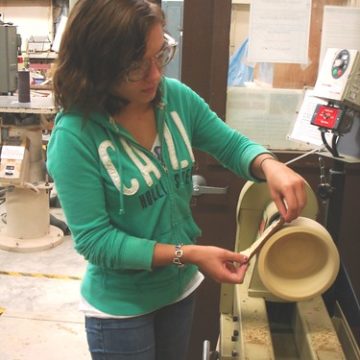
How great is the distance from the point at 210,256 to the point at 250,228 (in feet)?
1.30

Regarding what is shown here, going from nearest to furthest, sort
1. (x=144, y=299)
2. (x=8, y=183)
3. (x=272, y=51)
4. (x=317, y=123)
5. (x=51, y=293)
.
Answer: (x=144, y=299), (x=317, y=123), (x=272, y=51), (x=51, y=293), (x=8, y=183)

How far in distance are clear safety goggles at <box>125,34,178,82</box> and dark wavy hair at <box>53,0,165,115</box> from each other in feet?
0.04

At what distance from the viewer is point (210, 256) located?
106 centimetres

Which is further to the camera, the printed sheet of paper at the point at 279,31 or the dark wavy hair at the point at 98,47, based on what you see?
the printed sheet of paper at the point at 279,31

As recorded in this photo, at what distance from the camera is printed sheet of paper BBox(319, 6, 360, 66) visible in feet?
5.58

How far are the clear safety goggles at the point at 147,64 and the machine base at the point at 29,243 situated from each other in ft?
9.21

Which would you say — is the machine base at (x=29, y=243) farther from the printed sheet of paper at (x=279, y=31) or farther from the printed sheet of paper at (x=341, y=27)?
the printed sheet of paper at (x=341, y=27)

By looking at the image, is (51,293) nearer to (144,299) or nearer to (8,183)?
(8,183)

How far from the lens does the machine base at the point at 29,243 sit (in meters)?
3.62

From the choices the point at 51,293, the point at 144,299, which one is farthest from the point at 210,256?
the point at 51,293

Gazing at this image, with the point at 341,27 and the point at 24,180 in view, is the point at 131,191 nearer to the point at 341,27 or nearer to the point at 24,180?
the point at 341,27

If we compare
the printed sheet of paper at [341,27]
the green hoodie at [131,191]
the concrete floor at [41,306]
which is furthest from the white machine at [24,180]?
the green hoodie at [131,191]

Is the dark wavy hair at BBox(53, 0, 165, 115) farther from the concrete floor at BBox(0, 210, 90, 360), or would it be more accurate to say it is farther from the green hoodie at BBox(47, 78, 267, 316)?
the concrete floor at BBox(0, 210, 90, 360)

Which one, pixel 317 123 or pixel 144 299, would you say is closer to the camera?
pixel 144 299
